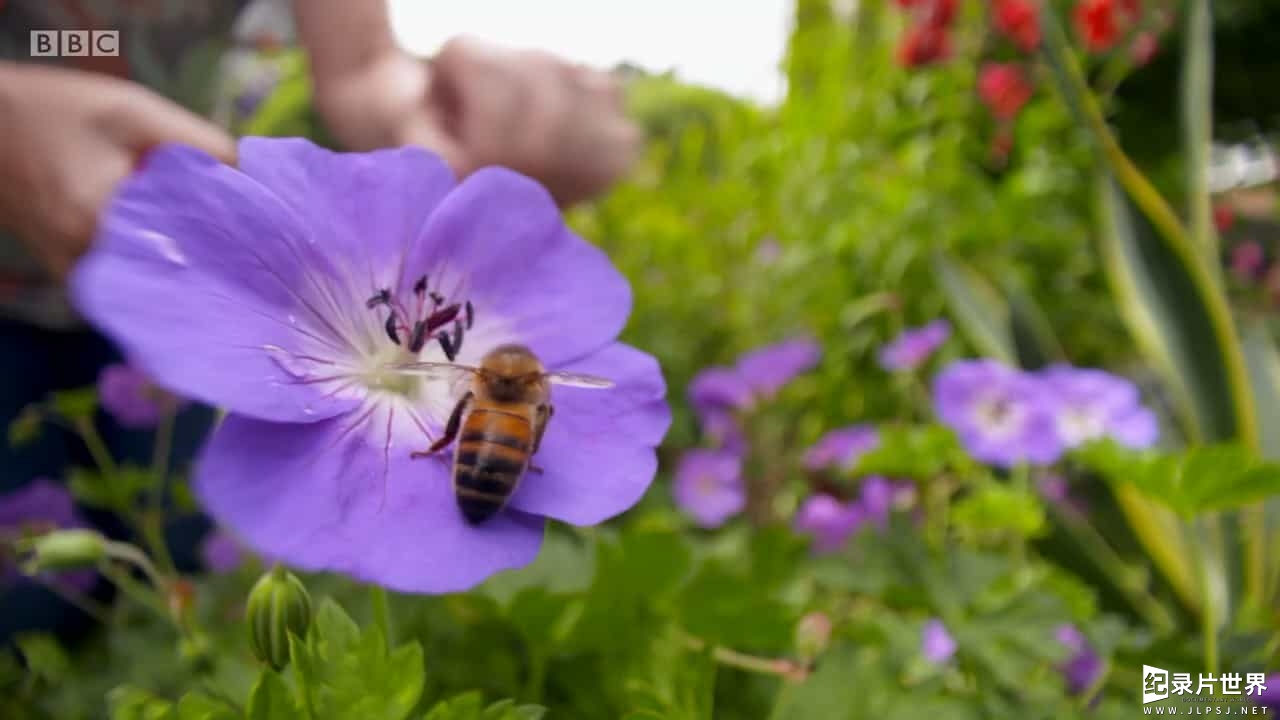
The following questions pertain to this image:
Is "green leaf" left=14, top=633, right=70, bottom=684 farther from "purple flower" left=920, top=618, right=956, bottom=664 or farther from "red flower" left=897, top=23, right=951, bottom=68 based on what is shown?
"red flower" left=897, top=23, right=951, bottom=68

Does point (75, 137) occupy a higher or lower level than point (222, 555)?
higher

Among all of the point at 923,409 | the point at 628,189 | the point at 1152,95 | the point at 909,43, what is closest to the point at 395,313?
the point at 923,409

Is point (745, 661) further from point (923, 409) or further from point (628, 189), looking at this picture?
point (628, 189)

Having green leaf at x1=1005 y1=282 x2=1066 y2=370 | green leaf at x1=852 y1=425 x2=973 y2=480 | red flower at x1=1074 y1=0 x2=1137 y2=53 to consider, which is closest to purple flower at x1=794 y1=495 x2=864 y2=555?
green leaf at x1=852 y1=425 x2=973 y2=480

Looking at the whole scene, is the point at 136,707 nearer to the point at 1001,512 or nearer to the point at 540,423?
the point at 540,423

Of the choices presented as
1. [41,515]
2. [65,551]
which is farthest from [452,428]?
[41,515]

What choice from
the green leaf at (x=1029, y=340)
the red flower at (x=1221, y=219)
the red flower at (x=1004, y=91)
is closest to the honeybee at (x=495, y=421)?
the green leaf at (x=1029, y=340)
